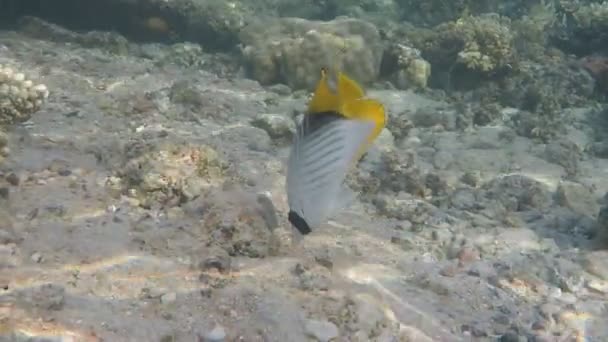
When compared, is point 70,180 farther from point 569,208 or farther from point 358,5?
point 358,5

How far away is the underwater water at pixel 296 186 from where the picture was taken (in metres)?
3.08

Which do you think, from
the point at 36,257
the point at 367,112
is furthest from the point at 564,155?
the point at 36,257

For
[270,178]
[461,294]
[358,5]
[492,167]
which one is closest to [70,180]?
[270,178]

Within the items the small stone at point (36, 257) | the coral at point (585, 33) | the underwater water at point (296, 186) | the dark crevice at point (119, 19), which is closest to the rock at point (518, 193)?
the underwater water at point (296, 186)

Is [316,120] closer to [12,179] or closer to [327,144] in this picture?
[327,144]

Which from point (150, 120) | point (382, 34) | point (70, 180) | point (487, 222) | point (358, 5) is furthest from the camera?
point (358, 5)

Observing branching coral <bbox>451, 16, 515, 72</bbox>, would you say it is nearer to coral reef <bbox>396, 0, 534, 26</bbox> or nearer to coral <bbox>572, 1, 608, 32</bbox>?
coral <bbox>572, 1, 608, 32</bbox>

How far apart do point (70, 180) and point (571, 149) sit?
6.03m

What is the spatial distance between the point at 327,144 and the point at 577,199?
15.7 ft

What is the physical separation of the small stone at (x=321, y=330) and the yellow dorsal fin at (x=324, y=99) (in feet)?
5.99

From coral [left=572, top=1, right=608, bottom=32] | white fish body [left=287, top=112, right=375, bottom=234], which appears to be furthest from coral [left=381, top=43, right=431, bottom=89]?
white fish body [left=287, top=112, right=375, bottom=234]

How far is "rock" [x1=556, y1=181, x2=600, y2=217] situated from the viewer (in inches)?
215

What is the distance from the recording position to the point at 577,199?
5598 millimetres

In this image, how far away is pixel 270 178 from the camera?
5.16 m
